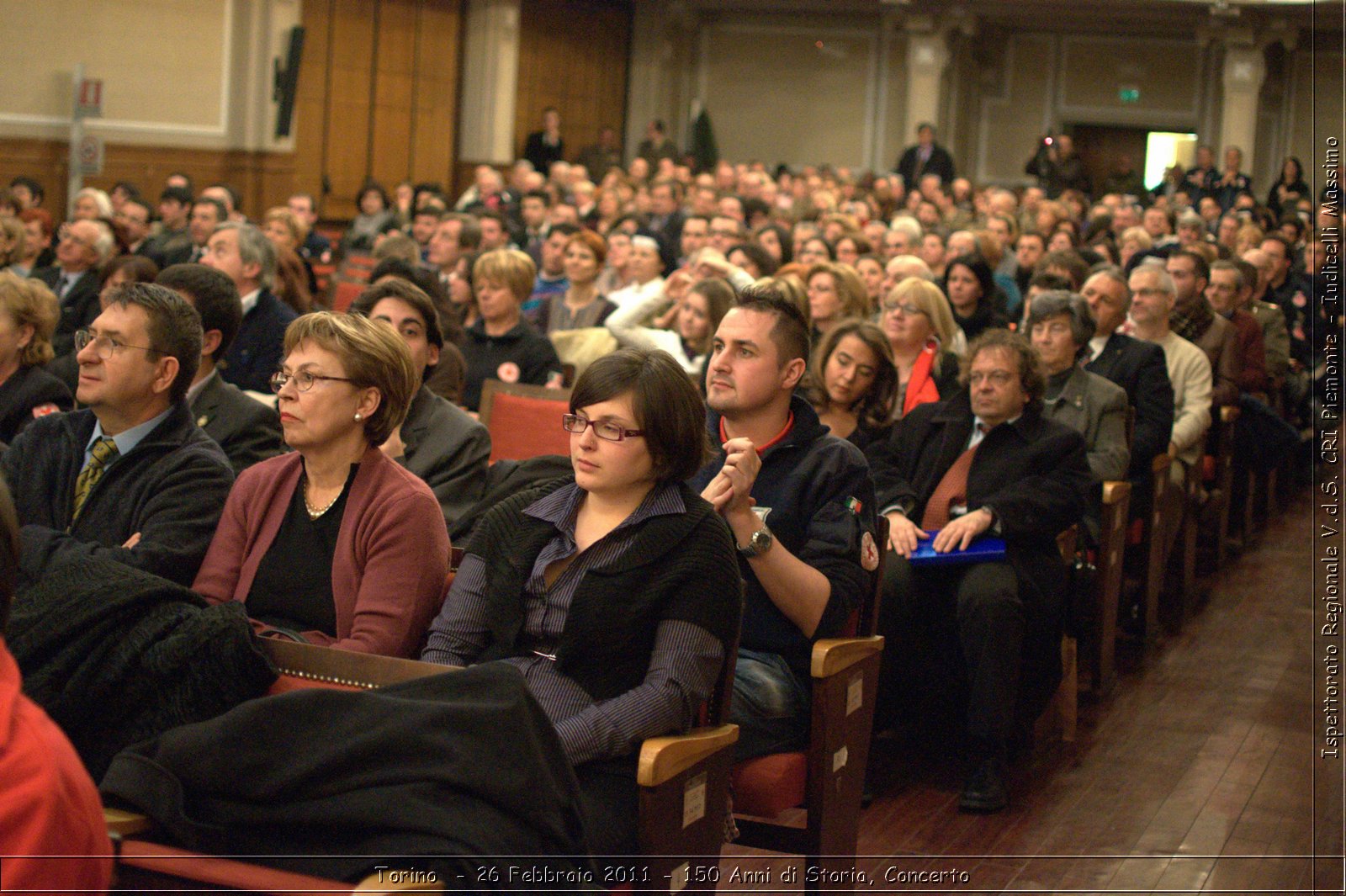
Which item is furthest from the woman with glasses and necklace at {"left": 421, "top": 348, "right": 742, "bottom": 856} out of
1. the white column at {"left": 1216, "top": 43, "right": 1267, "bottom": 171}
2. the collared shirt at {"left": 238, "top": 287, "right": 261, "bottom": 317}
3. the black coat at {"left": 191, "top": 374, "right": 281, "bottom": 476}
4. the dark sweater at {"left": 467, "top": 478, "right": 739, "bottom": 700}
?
the white column at {"left": 1216, "top": 43, "right": 1267, "bottom": 171}

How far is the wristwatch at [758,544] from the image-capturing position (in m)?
2.66

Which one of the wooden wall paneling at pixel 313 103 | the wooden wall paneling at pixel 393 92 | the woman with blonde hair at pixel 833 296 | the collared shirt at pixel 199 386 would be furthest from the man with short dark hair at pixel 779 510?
the wooden wall paneling at pixel 393 92

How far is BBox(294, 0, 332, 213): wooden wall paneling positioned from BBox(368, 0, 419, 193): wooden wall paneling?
757mm

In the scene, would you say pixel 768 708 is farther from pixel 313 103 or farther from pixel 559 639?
pixel 313 103

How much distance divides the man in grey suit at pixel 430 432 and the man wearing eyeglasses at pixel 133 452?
665mm

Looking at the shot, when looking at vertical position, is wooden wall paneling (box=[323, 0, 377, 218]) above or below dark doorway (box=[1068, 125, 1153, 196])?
below

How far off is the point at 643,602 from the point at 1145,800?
197cm

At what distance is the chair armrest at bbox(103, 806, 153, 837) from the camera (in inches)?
77.4

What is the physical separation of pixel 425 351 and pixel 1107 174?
1713 cm

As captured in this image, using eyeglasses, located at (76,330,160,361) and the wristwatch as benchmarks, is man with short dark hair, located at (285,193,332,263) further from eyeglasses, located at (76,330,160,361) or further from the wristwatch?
the wristwatch

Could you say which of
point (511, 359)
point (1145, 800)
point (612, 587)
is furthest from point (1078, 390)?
point (612, 587)

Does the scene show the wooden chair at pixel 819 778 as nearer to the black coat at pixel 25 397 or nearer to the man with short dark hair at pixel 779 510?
the man with short dark hair at pixel 779 510

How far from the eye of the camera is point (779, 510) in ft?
9.57

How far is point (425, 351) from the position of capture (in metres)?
3.82
